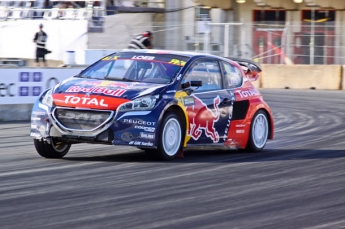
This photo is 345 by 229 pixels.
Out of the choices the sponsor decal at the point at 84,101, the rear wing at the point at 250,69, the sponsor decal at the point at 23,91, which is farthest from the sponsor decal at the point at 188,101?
the sponsor decal at the point at 23,91

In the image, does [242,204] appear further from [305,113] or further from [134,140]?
[305,113]

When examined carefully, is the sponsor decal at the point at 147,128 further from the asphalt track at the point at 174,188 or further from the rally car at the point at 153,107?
the asphalt track at the point at 174,188

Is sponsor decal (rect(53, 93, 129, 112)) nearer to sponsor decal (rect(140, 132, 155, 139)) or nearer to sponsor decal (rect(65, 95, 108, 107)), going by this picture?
sponsor decal (rect(65, 95, 108, 107))

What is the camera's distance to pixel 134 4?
124ft

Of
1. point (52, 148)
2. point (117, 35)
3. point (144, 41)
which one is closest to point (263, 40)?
point (117, 35)

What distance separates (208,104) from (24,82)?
20.2 ft

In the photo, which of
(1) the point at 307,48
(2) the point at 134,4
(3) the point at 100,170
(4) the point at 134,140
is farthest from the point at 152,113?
(2) the point at 134,4

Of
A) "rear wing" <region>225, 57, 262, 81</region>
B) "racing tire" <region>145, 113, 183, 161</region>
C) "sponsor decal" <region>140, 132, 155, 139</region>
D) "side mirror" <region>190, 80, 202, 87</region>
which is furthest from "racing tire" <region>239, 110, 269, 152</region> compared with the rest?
"sponsor decal" <region>140, 132, 155, 139</region>

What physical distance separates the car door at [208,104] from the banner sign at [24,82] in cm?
554

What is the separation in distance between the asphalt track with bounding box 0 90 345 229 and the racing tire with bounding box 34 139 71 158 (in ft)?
0.33

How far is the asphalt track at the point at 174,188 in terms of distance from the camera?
6129 mm

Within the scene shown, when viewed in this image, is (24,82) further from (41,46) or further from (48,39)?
(48,39)

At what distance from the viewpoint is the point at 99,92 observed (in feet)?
30.6

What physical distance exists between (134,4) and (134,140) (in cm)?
2916
